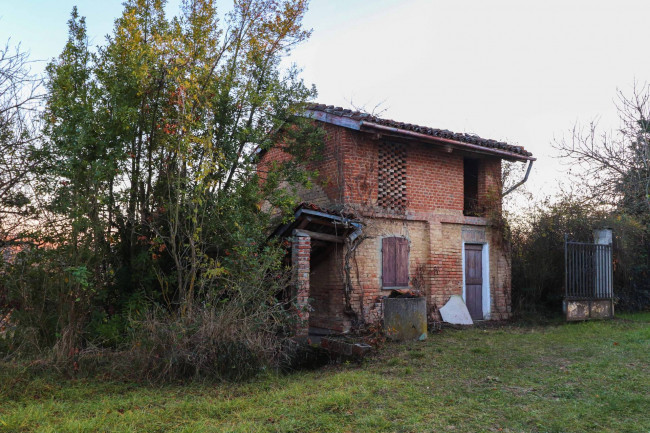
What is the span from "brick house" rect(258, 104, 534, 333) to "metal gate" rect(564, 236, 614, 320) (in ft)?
4.99

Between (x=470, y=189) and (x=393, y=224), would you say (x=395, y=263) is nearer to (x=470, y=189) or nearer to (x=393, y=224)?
(x=393, y=224)

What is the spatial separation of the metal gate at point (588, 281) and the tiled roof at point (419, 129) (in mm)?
2791

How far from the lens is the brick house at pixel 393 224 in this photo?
10609 mm

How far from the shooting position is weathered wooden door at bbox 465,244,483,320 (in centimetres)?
1270

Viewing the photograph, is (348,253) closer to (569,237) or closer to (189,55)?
(189,55)

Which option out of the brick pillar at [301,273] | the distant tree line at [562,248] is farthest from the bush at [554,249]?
the brick pillar at [301,273]

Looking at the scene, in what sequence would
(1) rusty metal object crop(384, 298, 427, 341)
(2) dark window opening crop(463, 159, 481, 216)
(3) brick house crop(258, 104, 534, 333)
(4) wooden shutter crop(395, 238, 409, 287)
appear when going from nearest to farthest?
1. (1) rusty metal object crop(384, 298, 427, 341)
2. (3) brick house crop(258, 104, 534, 333)
3. (4) wooden shutter crop(395, 238, 409, 287)
4. (2) dark window opening crop(463, 159, 481, 216)

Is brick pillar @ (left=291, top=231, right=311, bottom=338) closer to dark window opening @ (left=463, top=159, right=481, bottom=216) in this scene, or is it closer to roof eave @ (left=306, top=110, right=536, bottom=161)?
roof eave @ (left=306, top=110, right=536, bottom=161)

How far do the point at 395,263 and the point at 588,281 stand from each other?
548 centimetres

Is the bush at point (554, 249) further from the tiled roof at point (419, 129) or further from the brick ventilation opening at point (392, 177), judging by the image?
the brick ventilation opening at point (392, 177)

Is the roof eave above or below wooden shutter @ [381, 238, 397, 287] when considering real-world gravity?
above

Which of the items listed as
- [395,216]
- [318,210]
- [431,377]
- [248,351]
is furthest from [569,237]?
[248,351]

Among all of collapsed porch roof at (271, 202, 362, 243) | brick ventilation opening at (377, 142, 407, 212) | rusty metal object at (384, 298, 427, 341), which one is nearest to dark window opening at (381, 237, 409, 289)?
brick ventilation opening at (377, 142, 407, 212)

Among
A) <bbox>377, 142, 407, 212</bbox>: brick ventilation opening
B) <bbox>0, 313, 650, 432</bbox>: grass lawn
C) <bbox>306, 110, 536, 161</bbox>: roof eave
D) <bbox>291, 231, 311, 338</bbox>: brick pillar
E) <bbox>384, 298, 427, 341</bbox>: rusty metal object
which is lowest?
<bbox>0, 313, 650, 432</bbox>: grass lawn
